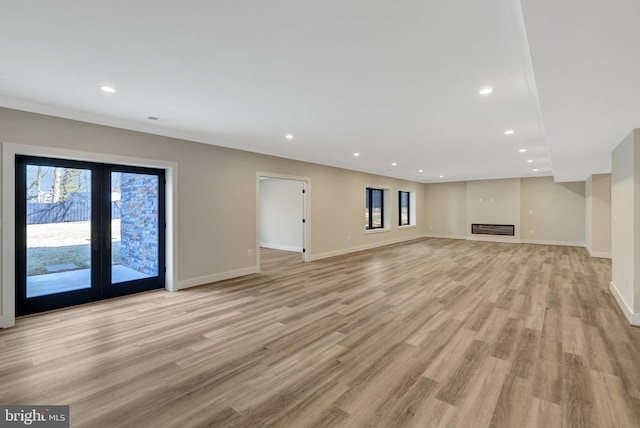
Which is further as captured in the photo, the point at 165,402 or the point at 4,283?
the point at 4,283

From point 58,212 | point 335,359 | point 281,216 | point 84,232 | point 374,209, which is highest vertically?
point 374,209

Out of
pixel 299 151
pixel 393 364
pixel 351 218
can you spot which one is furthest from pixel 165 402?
pixel 351 218

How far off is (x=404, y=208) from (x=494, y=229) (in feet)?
11.3

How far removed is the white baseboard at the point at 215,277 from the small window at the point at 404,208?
7.45m

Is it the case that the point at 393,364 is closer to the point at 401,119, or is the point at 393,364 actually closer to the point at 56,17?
the point at 401,119

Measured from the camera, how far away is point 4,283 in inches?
127

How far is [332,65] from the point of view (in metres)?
2.40

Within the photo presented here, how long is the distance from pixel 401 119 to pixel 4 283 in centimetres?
518

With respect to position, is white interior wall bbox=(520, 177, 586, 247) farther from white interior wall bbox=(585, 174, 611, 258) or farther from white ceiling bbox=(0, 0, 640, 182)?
white ceiling bbox=(0, 0, 640, 182)

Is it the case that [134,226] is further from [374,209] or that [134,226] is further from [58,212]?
[374,209]

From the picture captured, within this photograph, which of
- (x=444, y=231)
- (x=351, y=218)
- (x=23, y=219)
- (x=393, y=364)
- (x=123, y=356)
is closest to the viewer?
(x=393, y=364)

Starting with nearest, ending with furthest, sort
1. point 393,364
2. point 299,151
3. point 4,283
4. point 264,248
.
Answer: point 393,364, point 4,283, point 299,151, point 264,248

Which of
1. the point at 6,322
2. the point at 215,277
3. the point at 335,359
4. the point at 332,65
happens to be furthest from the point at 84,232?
the point at 332,65

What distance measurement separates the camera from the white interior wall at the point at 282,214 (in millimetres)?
8906
